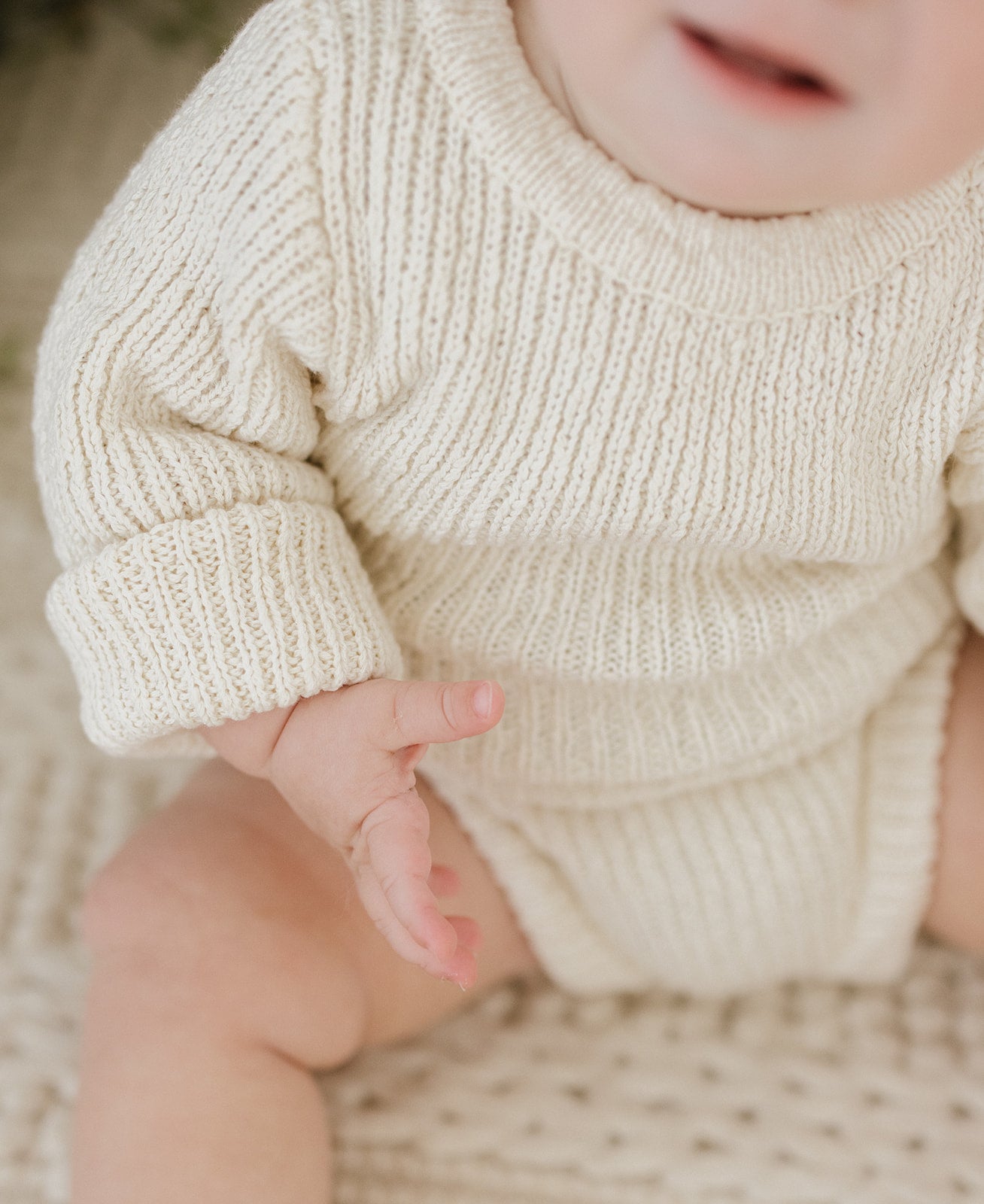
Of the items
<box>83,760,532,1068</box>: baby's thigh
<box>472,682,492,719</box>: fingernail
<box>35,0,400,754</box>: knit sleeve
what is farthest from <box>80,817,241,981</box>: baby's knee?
<box>472,682,492,719</box>: fingernail

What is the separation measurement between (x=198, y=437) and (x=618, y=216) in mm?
220

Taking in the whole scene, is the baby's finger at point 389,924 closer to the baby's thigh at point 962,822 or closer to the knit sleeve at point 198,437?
the knit sleeve at point 198,437

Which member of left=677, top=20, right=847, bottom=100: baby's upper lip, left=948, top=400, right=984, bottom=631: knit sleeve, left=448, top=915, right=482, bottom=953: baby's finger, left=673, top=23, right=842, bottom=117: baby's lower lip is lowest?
left=448, top=915, right=482, bottom=953: baby's finger

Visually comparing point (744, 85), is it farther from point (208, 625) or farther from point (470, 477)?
point (208, 625)

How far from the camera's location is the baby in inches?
22.6

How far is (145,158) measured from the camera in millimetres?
659

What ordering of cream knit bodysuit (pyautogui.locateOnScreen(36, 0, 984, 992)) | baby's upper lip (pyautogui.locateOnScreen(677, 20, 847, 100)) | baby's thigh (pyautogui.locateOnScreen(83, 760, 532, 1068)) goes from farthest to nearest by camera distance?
1. baby's thigh (pyautogui.locateOnScreen(83, 760, 532, 1068))
2. cream knit bodysuit (pyautogui.locateOnScreen(36, 0, 984, 992))
3. baby's upper lip (pyautogui.locateOnScreen(677, 20, 847, 100))

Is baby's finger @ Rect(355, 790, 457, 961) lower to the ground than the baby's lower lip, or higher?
lower

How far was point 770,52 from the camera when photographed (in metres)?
0.50

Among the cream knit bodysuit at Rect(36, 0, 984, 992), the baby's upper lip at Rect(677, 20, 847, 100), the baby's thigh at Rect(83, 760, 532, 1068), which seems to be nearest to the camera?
the baby's upper lip at Rect(677, 20, 847, 100)

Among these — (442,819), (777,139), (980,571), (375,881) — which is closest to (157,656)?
(375,881)

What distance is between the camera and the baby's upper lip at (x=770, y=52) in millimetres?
493

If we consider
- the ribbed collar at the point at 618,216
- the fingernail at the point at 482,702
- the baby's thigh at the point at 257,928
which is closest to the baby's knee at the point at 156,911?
the baby's thigh at the point at 257,928

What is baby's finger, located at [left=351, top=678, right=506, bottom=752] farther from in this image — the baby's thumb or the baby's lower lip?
the baby's lower lip
